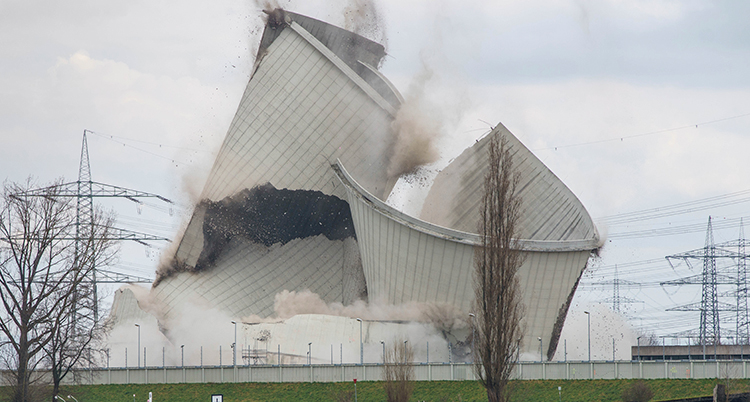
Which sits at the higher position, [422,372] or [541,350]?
[541,350]

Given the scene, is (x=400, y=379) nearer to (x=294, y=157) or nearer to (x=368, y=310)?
(x=368, y=310)

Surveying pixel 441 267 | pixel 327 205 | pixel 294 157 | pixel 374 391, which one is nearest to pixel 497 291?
pixel 374 391

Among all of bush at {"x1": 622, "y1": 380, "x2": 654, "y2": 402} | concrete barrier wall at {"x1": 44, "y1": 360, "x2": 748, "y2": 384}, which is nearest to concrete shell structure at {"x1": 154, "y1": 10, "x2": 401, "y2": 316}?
concrete barrier wall at {"x1": 44, "y1": 360, "x2": 748, "y2": 384}

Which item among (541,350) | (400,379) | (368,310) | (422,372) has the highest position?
(368,310)

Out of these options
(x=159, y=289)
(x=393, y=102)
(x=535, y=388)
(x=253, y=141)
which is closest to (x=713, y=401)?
(x=535, y=388)

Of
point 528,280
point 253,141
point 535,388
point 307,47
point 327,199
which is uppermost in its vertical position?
point 307,47

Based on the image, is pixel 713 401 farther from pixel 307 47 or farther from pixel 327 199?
pixel 307 47

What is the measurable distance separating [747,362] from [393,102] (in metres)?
26.8

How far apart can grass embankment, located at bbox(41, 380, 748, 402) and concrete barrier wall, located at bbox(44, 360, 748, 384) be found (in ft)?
2.05

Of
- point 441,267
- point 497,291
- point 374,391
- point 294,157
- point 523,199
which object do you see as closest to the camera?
point 497,291

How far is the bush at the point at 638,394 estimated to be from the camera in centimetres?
3744

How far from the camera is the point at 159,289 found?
6244cm

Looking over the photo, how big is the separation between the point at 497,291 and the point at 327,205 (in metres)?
25.6

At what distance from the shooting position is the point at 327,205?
59.0 m
